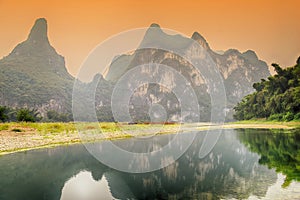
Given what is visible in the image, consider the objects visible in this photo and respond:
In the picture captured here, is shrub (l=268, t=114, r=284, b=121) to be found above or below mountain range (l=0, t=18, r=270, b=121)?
below

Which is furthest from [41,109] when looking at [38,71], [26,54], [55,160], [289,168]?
[289,168]

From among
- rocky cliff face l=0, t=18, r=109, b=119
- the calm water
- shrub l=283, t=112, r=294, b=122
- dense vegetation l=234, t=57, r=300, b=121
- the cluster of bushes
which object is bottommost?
the calm water

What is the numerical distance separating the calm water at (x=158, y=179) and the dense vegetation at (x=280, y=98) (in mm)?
36740

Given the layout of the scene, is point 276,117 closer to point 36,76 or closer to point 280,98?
point 280,98

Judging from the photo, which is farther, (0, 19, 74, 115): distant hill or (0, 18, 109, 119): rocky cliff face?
(0, 18, 109, 119): rocky cliff face

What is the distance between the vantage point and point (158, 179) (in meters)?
12.9

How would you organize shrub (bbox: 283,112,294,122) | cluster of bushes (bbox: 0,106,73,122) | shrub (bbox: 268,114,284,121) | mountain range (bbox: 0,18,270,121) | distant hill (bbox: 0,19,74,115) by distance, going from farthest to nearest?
1. mountain range (bbox: 0,18,270,121)
2. distant hill (bbox: 0,19,74,115)
3. shrub (bbox: 268,114,284,121)
4. shrub (bbox: 283,112,294,122)
5. cluster of bushes (bbox: 0,106,73,122)

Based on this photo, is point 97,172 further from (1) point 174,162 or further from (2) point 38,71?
(2) point 38,71

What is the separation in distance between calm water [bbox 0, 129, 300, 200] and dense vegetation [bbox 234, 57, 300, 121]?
36.7 meters

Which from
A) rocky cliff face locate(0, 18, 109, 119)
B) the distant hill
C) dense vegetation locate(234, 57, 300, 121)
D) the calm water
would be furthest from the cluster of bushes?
dense vegetation locate(234, 57, 300, 121)

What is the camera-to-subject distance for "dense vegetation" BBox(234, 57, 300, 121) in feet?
171

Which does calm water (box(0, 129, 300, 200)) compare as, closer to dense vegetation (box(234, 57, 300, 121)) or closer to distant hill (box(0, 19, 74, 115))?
dense vegetation (box(234, 57, 300, 121))

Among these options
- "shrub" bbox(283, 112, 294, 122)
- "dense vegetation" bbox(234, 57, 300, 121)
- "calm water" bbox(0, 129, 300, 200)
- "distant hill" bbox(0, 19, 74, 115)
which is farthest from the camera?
→ "distant hill" bbox(0, 19, 74, 115)

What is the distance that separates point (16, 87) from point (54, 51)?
235 feet
